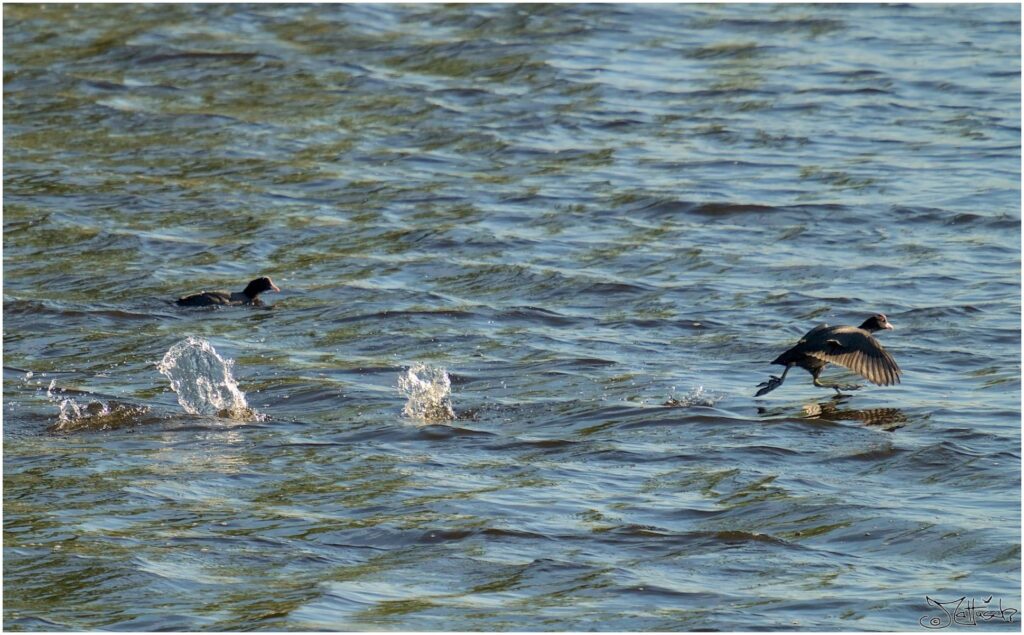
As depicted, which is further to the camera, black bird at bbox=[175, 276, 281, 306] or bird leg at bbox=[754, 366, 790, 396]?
black bird at bbox=[175, 276, 281, 306]

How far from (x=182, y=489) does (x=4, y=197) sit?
669 centimetres

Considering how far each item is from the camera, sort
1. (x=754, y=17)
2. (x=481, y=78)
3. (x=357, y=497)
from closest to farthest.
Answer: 1. (x=357, y=497)
2. (x=481, y=78)
3. (x=754, y=17)

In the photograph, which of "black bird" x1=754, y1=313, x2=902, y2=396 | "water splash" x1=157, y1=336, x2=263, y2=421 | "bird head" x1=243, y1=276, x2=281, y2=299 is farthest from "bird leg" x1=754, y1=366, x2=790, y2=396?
"bird head" x1=243, y1=276, x2=281, y2=299

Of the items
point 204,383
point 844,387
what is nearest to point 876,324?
point 844,387

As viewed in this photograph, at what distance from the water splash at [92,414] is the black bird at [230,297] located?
6.93ft

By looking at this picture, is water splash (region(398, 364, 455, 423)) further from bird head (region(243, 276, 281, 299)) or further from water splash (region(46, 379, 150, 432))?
bird head (region(243, 276, 281, 299))

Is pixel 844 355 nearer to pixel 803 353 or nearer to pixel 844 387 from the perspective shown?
pixel 803 353

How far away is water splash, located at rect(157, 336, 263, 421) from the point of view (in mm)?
9555

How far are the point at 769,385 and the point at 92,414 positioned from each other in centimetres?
378

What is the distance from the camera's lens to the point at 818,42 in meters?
18.5

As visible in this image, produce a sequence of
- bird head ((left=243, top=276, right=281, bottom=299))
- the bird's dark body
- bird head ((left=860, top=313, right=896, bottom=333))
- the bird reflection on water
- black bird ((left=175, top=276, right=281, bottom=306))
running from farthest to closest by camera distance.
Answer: bird head ((left=243, top=276, right=281, bottom=299))
black bird ((left=175, top=276, right=281, bottom=306))
bird head ((left=860, top=313, right=896, bottom=333))
the bird's dark body
the bird reflection on water

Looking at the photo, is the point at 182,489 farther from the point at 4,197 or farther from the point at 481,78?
the point at 481,78

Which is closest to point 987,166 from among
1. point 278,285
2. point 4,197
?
point 278,285

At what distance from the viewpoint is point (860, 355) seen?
392 inches
